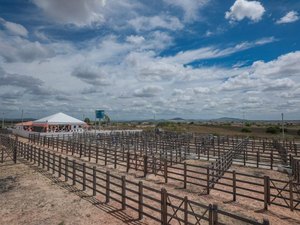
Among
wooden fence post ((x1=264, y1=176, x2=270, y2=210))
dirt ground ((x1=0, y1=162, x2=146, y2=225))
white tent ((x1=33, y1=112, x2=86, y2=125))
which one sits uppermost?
white tent ((x1=33, y1=112, x2=86, y2=125))

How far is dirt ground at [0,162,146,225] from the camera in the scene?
8703 millimetres

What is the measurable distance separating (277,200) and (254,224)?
21.4ft

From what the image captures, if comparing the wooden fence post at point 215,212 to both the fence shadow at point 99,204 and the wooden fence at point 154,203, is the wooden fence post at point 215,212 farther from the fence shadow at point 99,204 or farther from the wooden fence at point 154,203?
the fence shadow at point 99,204

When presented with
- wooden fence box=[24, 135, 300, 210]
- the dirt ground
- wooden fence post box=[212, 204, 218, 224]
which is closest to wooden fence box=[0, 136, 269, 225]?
wooden fence post box=[212, 204, 218, 224]

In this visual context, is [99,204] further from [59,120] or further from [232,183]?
[59,120]

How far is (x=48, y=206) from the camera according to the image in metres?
10.0

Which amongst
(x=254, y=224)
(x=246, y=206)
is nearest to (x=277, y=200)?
(x=246, y=206)

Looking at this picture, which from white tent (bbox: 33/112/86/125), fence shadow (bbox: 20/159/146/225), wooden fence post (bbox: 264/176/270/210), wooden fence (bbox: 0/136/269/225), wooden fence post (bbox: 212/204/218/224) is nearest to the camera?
wooden fence post (bbox: 212/204/218/224)

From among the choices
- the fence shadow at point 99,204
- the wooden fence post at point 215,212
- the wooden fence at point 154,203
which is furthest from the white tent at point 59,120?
the wooden fence post at point 215,212

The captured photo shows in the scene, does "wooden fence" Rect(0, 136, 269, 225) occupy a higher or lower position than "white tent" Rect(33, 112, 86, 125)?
lower

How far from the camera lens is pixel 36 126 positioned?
2080 inches

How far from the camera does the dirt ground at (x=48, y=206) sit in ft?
28.6

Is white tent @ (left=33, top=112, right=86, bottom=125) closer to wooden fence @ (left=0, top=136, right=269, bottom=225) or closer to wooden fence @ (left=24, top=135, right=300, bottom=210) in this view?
wooden fence @ (left=24, top=135, right=300, bottom=210)

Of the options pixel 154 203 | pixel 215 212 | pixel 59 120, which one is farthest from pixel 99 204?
pixel 59 120
